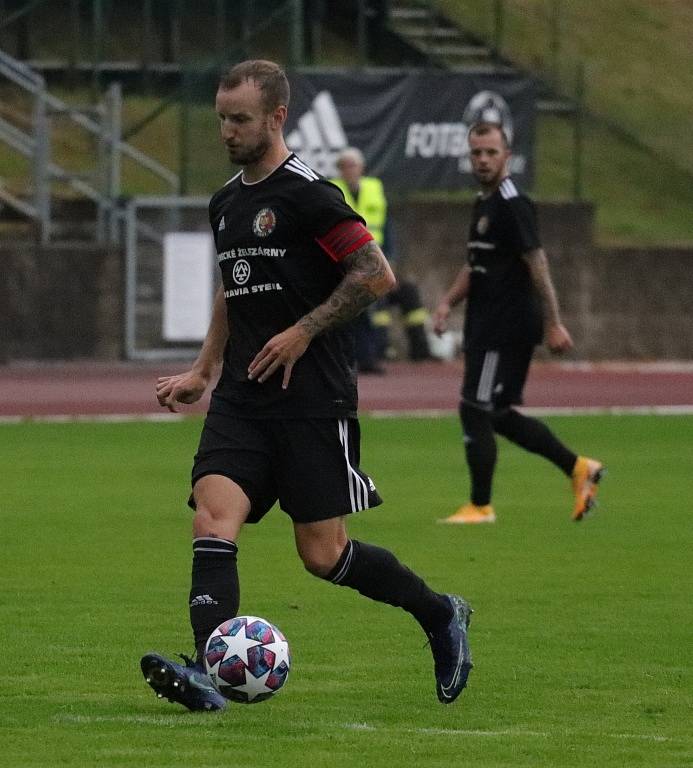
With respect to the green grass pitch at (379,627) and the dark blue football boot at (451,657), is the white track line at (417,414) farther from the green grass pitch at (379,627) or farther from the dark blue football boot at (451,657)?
the dark blue football boot at (451,657)

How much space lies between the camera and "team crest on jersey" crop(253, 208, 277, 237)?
22.9ft

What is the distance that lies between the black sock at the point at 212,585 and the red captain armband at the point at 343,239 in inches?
38.1

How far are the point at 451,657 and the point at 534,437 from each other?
17.2 feet

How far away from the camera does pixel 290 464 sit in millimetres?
6984

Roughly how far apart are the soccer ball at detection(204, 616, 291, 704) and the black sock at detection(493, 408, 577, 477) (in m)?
5.56

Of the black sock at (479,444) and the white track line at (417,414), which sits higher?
the black sock at (479,444)

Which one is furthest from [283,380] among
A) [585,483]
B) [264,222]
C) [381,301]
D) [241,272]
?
[381,301]

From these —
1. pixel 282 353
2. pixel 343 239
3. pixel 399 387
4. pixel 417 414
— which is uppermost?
pixel 343 239

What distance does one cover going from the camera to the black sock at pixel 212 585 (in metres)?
6.82

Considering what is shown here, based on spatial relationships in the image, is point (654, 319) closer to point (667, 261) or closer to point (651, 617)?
point (667, 261)

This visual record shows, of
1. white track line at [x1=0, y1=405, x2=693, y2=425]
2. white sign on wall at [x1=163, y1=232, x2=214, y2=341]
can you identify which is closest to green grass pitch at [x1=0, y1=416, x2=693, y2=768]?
white track line at [x1=0, y1=405, x2=693, y2=425]

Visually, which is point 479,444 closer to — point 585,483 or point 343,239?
point 585,483

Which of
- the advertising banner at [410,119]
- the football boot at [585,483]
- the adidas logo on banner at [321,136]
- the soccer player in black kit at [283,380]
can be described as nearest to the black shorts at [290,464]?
the soccer player in black kit at [283,380]

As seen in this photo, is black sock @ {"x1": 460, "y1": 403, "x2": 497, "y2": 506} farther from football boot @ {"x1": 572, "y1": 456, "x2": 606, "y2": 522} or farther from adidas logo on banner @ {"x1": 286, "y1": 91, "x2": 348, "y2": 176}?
adidas logo on banner @ {"x1": 286, "y1": 91, "x2": 348, "y2": 176}
